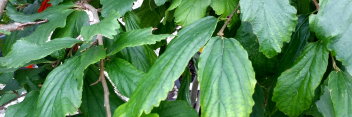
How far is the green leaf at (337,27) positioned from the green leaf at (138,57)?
29cm

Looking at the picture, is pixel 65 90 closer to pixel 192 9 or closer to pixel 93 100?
pixel 93 100

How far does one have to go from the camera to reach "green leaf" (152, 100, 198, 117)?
2.07ft

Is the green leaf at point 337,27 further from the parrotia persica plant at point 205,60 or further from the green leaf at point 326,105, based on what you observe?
the green leaf at point 326,105

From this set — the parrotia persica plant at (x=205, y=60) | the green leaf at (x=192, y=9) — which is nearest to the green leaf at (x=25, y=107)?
the parrotia persica plant at (x=205, y=60)

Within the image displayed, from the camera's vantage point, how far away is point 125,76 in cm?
61

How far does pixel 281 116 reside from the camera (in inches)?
29.4

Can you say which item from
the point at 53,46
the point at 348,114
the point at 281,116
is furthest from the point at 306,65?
the point at 53,46

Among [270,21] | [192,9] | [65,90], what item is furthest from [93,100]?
[270,21]

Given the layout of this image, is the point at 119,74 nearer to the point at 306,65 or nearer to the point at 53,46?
the point at 53,46

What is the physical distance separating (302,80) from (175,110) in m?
0.18

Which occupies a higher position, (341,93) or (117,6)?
(117,6)

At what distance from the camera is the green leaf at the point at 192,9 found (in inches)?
26.7

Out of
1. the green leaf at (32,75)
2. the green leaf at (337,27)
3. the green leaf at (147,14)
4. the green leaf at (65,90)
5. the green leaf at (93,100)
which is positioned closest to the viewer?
the green leaf at (337,27)

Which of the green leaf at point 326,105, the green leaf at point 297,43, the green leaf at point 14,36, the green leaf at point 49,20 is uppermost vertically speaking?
the green leaf at point 49,20
